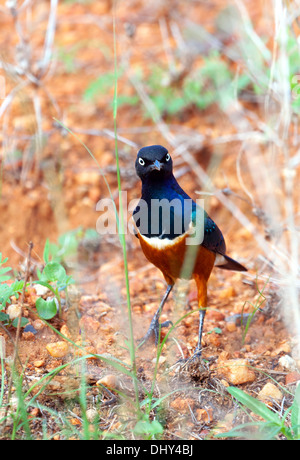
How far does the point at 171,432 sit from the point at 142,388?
37cm

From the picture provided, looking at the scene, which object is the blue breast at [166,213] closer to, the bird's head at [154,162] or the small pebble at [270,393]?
the bird's head at [154,162]

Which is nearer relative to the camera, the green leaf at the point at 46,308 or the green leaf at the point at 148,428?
the green leaf at the point at 148,428

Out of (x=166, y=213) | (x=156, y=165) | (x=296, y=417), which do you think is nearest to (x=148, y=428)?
(x=296, y=417)

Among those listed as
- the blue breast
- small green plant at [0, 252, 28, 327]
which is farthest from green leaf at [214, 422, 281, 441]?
small green plant at [0, 252, 28, 327]

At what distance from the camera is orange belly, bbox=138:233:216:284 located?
358 cm

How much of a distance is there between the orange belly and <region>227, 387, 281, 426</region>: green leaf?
105 cm

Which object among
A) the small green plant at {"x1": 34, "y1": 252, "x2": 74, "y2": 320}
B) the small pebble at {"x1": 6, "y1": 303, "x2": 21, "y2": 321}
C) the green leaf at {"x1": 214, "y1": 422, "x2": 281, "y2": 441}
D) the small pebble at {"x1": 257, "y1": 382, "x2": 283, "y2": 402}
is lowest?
the green leaf at {"x1": 214, "y1": 422, "x2": 281, "y2": 441}

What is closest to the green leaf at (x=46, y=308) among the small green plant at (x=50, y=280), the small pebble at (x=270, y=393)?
the small green plant at (x=50, y=280)

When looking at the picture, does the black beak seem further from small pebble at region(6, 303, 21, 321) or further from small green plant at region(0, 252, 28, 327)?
small pebble at region(6, 303, 21, 321)

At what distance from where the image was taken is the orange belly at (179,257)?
3576 millimetres

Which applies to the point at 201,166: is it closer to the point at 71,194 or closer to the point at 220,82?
the point at 220,82

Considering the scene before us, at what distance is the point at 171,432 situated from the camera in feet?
9.17

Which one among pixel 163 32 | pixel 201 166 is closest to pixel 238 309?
pixel 201 166

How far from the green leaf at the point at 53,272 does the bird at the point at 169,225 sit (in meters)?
0.61
